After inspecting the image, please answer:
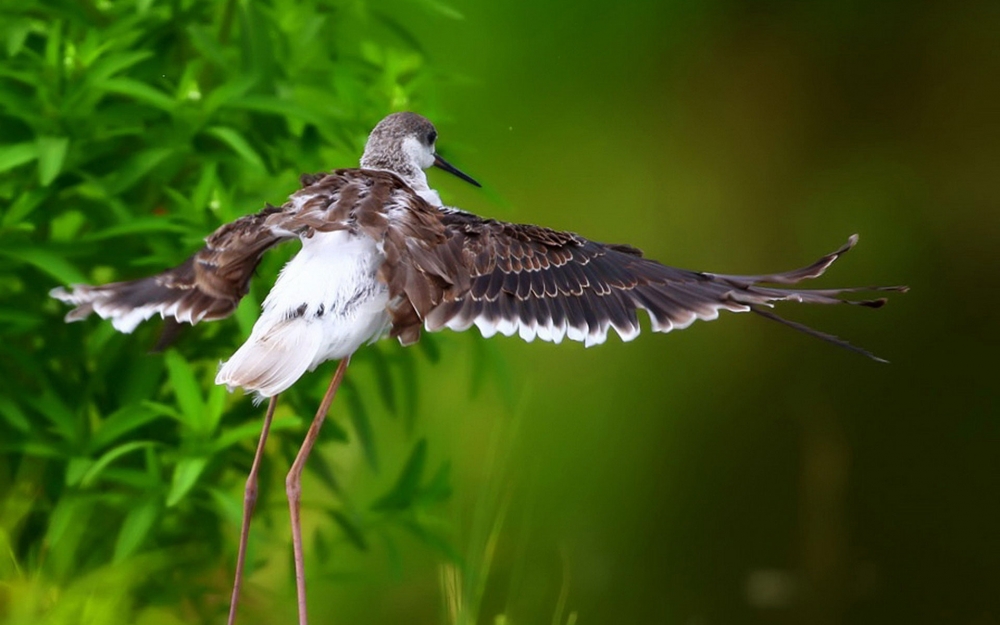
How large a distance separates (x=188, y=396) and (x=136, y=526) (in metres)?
0.25

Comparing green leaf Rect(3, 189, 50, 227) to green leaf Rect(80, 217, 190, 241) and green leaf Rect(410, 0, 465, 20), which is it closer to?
green leaf Rect(80, 217, 190, 241)

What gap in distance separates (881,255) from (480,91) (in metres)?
1.32

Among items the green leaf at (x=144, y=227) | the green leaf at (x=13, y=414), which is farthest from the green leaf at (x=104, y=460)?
the green leaf at (x=144, y=227)

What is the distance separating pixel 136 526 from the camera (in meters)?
2.46

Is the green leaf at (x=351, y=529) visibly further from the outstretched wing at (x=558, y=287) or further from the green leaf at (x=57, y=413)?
the outstretched wing at (x=558, y=287)

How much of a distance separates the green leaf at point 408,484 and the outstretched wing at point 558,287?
2.42 ft

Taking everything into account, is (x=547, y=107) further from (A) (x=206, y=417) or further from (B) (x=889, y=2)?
(A) (x=206, y=417)

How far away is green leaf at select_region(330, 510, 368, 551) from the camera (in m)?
2.87

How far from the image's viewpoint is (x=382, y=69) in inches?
117

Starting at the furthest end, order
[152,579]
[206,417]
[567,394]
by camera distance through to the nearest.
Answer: [567,394], [152,579], [206,417]

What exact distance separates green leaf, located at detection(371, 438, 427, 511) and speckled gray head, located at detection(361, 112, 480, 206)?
591 millimetres

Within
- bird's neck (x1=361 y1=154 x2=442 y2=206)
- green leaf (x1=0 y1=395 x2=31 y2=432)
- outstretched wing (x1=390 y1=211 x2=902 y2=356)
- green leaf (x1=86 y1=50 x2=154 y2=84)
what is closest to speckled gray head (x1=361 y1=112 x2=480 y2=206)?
bird's neck (x1=361 y1=154 x2=442 y2=206)

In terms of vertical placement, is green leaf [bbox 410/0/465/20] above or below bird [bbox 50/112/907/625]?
above

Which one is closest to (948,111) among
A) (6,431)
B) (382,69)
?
(382,69)
